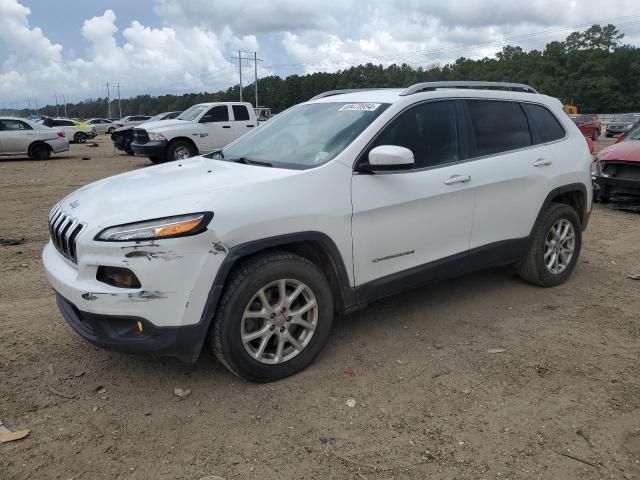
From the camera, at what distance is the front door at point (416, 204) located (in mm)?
3564

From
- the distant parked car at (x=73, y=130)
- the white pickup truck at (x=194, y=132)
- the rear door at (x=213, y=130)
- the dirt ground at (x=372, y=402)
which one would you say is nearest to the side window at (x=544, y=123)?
the dirt ground at (x=372, y=402)

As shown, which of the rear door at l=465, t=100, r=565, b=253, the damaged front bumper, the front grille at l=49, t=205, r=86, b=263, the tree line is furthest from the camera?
the tree line

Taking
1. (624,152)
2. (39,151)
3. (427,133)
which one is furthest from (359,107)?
(39,151)

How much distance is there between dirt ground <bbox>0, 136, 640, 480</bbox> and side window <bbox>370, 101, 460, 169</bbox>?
1296 millimetres

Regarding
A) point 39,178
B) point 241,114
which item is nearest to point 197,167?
point 39,178

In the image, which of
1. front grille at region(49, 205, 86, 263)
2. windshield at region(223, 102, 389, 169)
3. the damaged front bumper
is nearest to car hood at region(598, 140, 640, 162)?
windshield at region(223, 102, 389, 169)

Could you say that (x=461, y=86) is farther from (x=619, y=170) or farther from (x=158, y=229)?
(x=619, y=170)

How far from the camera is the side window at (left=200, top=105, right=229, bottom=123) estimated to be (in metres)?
15.9

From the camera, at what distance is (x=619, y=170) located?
8570mm

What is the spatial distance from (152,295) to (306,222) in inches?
38.9

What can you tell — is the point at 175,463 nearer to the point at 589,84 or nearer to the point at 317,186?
the point at 317,186

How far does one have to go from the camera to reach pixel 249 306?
125 inches

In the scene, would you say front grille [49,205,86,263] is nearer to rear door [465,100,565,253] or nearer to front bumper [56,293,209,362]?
front bumper [56,293,209,362]

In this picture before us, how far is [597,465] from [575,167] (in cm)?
315
